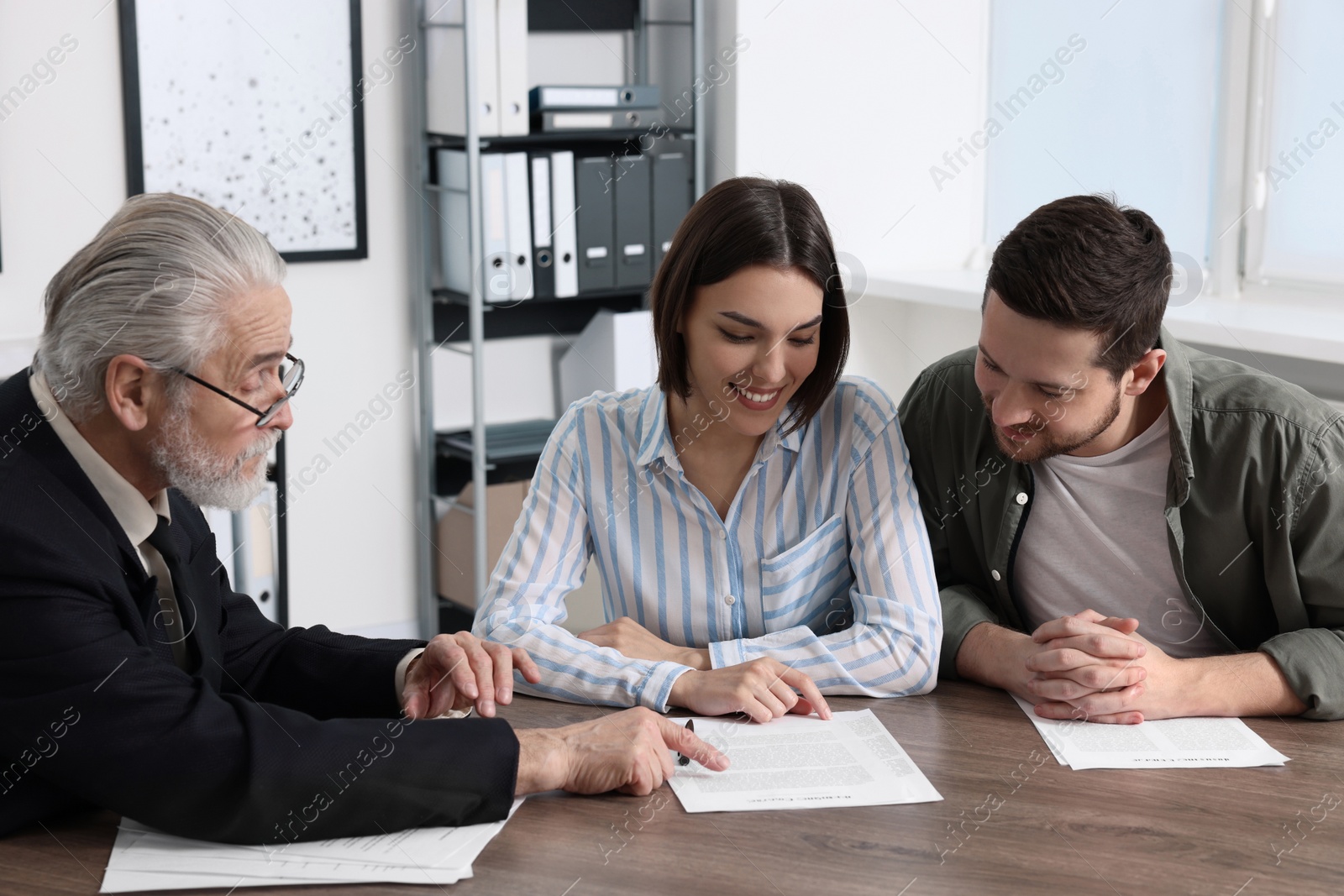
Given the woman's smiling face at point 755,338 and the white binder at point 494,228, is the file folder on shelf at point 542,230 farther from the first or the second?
the woman's smiling face at point 755,338

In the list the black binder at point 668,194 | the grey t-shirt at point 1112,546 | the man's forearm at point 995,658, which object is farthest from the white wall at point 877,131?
the man's forearm at point 995,658

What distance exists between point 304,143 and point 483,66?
548 millimetres

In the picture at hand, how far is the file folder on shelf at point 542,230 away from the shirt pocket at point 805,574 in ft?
6.64

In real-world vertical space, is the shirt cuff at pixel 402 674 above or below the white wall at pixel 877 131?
below

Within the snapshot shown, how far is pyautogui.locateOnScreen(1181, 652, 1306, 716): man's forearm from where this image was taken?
62.1 inches

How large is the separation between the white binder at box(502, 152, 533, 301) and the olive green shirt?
202 cm

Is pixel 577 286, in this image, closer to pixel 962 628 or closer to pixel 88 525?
pixel 962 628

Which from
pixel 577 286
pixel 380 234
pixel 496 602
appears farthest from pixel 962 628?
pixel 380 234

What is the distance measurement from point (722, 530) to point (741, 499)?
0.17ft

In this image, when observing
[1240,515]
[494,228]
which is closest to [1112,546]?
[1240,515]

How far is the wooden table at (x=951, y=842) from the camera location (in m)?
1.20

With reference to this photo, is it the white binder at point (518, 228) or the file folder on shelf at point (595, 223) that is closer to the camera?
the white binder at point (518, 228)

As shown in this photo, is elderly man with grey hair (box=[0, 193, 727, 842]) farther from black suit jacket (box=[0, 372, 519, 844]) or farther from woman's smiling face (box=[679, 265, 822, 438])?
woman's smiling face (box=[679, 265, 822, 438])

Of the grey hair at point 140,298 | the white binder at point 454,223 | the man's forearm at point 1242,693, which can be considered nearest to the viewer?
the grey hair at point 140,298
